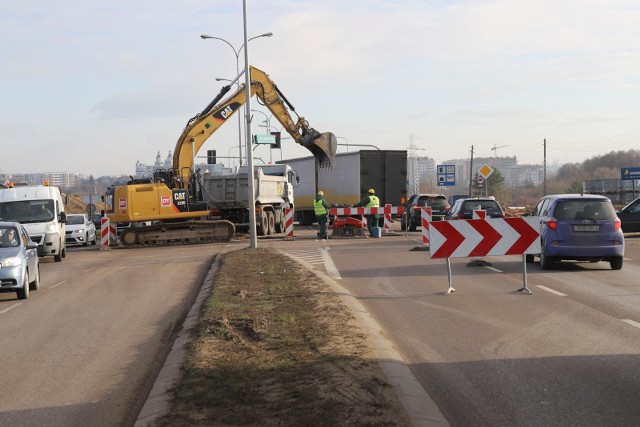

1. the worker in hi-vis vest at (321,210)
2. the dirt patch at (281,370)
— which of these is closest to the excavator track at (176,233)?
the worker in hi-vis vest at (321,210)

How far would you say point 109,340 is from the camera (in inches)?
435

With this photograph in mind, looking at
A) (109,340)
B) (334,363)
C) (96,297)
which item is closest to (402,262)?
(96,297)

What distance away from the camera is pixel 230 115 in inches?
1367

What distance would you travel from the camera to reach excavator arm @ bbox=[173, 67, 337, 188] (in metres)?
34.1

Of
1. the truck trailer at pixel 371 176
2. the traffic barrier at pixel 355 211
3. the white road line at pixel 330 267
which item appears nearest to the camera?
the white road line at pixel 330 267

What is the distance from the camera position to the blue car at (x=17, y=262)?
15742 millimetres

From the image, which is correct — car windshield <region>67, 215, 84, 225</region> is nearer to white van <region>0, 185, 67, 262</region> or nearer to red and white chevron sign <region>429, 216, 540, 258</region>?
white van <region>0, 185, 67, 262</region>

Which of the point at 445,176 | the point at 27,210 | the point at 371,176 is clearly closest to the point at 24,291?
the point at 27,210

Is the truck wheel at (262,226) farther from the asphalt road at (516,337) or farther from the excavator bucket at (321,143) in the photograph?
the asphalt road at (516,337)

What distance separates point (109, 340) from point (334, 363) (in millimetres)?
4264

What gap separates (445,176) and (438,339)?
40.6 metres

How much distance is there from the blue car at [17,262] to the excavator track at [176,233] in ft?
48.2

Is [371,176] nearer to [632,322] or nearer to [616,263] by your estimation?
[616,263]

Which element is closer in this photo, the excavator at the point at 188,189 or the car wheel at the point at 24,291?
the car wheel at the point at 24,291
